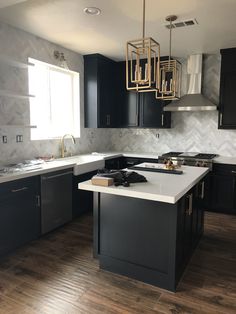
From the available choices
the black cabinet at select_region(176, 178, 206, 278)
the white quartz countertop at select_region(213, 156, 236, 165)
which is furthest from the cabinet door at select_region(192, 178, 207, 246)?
the white quartz countertop at select_region(213, 156, 236, 165)

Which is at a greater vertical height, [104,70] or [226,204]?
[104,70]

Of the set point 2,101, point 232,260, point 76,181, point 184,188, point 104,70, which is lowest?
point 232,260

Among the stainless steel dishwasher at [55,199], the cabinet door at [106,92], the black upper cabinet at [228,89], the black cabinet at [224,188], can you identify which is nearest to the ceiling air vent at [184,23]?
the black upper cabinet at [228,89]

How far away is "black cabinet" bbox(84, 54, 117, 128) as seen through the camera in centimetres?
458

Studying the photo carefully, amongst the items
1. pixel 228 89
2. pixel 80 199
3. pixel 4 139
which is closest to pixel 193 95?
pixel 228 89

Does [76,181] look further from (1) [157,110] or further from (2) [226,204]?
(2) [226,204]

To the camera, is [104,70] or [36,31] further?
[104,70]

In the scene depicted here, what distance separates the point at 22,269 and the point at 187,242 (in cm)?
168

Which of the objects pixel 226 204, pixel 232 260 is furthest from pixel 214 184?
pixel 232 260

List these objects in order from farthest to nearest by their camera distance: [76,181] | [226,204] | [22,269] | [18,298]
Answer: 1. [226,204]
2. [76,181]
3. [22,269]
4. [18,298]

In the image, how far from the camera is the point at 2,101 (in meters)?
3.22

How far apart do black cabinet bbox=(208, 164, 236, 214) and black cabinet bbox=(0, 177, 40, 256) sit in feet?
9.16

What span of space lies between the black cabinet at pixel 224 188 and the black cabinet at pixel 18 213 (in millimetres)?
2792

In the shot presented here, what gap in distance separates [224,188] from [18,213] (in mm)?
3125
